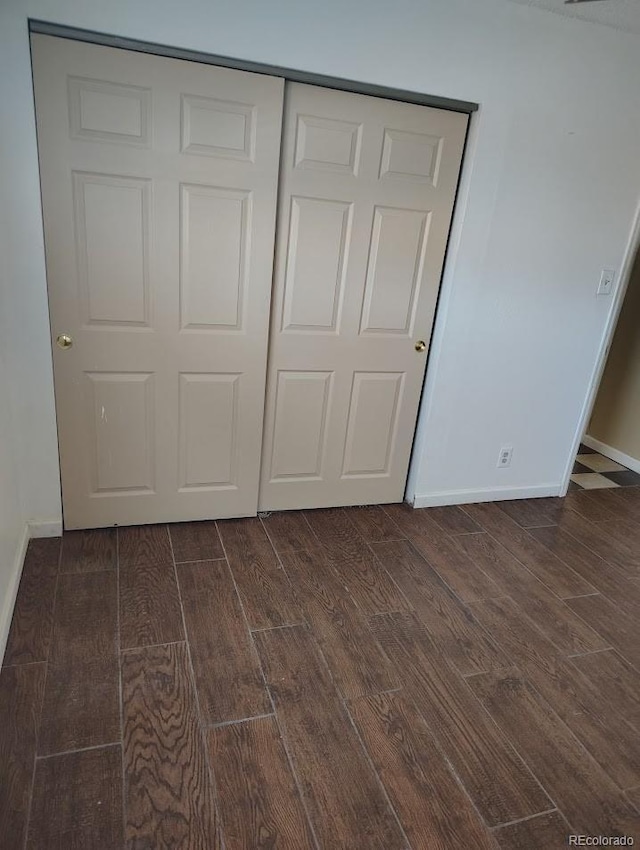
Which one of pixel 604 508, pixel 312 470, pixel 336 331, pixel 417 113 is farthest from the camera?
pixel 604 508

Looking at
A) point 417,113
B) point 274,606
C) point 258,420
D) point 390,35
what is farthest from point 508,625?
point 390,35

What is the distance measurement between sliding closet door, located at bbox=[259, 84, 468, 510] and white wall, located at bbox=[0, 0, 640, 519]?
0.11 m

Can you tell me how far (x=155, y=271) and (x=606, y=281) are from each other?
220 cm

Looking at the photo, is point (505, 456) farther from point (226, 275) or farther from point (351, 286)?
point (226, 275)

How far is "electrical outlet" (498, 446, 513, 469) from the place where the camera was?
2934 millimetres

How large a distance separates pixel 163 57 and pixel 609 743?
268 centimetres

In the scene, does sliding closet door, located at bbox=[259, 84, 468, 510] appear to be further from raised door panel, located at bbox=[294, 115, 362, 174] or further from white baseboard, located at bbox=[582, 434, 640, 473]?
white baseboard, located at bbox=[582, 434, 640, 473]

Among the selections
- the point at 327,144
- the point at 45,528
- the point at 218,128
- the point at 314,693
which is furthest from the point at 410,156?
the point at 45,528

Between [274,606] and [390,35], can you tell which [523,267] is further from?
[274,606]

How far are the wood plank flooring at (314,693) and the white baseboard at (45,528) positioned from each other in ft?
0.15

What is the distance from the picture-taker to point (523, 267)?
8.41ft

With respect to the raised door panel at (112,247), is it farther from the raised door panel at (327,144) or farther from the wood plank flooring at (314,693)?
the wood plank flooring at (314,693)

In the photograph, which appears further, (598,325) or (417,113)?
(598,325)

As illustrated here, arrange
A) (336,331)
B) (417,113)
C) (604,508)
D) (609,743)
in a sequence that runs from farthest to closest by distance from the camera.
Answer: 1. (604,508)
2. (336,331)
3. (417,113)
4. (609,743)
